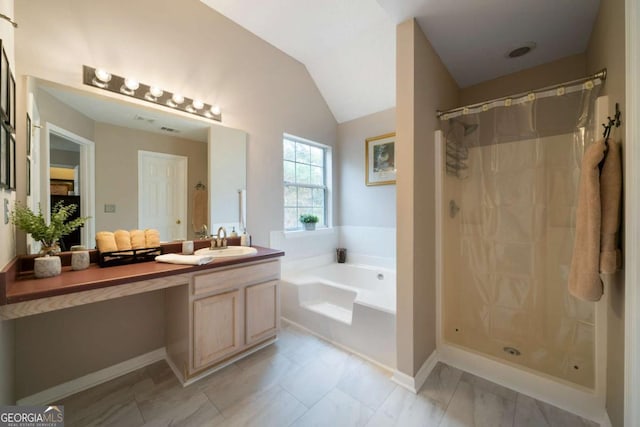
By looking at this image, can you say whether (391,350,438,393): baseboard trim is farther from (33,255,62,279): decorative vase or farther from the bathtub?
(33,255,62,279): decorative vase

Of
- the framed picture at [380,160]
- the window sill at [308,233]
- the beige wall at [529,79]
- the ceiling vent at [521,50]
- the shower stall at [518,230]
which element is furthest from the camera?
the framed picture at [380,160]

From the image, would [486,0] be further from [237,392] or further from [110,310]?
[110,310]

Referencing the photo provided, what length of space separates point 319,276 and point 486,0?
2773 mm

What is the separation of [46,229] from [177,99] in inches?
49.7

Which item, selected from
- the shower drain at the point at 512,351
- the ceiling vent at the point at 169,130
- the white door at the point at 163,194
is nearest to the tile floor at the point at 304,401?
the shower drain at the point at 512,351

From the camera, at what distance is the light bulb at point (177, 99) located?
193 centimetres

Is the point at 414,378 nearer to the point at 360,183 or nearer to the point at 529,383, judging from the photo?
the point at 529,383

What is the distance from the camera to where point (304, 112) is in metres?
3.06

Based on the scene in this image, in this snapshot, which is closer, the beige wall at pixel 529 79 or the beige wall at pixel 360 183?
the beige wall at pixel 529 79

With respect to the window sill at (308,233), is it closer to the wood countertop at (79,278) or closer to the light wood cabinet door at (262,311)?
the light wood cabinet door at (262,311)

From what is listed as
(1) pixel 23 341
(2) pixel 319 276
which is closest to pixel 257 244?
(2) pixel 319 276

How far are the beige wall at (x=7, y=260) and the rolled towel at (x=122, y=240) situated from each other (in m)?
0.44

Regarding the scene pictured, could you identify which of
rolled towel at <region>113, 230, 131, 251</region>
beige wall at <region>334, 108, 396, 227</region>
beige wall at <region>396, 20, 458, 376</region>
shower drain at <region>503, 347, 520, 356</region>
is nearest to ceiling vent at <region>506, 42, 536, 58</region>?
beige wall at <region>396, 20, 458, 376</region>

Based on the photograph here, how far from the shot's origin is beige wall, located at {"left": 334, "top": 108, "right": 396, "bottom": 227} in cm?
308
